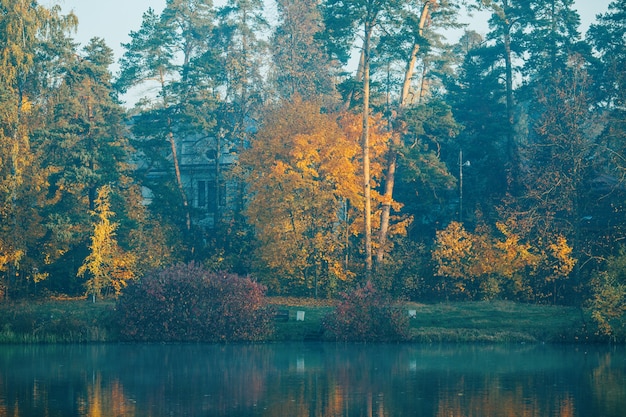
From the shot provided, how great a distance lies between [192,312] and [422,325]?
990 cm

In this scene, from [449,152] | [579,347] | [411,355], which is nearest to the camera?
[411,355]

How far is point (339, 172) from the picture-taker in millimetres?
45594

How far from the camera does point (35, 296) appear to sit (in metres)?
45.9

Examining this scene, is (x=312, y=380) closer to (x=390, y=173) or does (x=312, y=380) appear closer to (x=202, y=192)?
(x=390, y=173)

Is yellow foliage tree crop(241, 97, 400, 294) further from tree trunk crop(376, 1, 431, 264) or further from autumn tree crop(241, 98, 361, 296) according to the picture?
tree trunk crop(376, 1, 431, 264)

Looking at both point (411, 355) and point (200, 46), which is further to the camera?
point (200, 46)

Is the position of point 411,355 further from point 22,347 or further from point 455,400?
point 22,347

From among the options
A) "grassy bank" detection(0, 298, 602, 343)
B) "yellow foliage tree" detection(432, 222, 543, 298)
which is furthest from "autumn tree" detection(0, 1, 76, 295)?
"yellow foliage tree" detection(432, 222, 543, 298)

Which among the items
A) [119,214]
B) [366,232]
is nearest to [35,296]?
[119,214]

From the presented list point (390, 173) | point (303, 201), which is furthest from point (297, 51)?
point (303, 201)

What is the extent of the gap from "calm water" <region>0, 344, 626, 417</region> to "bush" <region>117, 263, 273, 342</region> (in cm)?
147

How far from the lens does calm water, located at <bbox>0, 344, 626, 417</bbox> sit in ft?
67.2

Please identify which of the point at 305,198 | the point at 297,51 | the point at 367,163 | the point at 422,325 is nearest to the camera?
the point at 422,325

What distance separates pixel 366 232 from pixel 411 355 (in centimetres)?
1539
